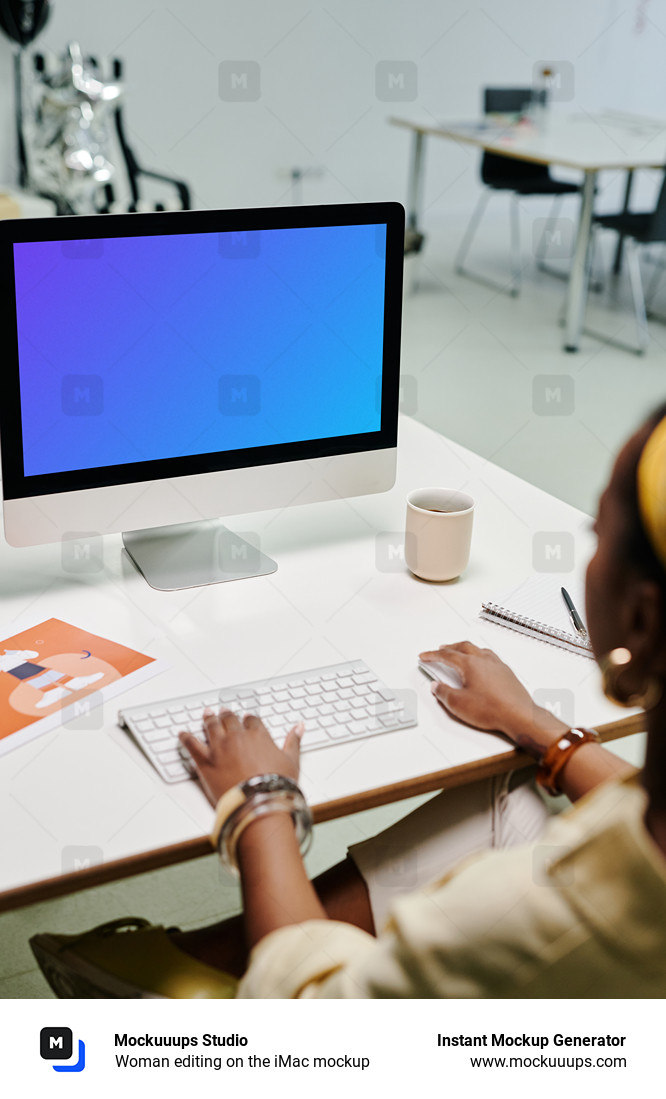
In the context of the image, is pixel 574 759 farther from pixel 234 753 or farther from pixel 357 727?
pixel 234 753

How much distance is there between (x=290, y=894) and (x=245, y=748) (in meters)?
0.17

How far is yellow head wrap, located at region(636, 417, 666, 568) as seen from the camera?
2.06ft

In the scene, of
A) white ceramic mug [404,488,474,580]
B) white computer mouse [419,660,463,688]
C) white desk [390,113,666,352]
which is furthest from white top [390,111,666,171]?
white computer mouse [419,660,463,688]

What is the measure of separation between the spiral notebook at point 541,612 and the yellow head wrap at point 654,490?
2.07ft

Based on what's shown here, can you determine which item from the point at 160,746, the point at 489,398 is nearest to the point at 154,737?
the point at 160,746

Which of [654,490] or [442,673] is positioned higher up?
[654,490]

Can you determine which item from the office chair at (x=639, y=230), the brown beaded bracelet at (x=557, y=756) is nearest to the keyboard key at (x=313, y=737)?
the brown beaded bracelet at (x=557, y=756)

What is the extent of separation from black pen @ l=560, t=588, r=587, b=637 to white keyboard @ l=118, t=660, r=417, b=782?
26 cm

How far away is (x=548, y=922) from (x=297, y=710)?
1.57 feet

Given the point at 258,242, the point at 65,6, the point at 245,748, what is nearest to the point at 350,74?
the point at 65,6

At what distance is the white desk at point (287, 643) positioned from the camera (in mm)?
967

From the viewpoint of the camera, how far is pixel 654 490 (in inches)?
24.9

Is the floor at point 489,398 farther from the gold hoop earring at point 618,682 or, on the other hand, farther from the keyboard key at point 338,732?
the gold hoop earring at point 618,682
